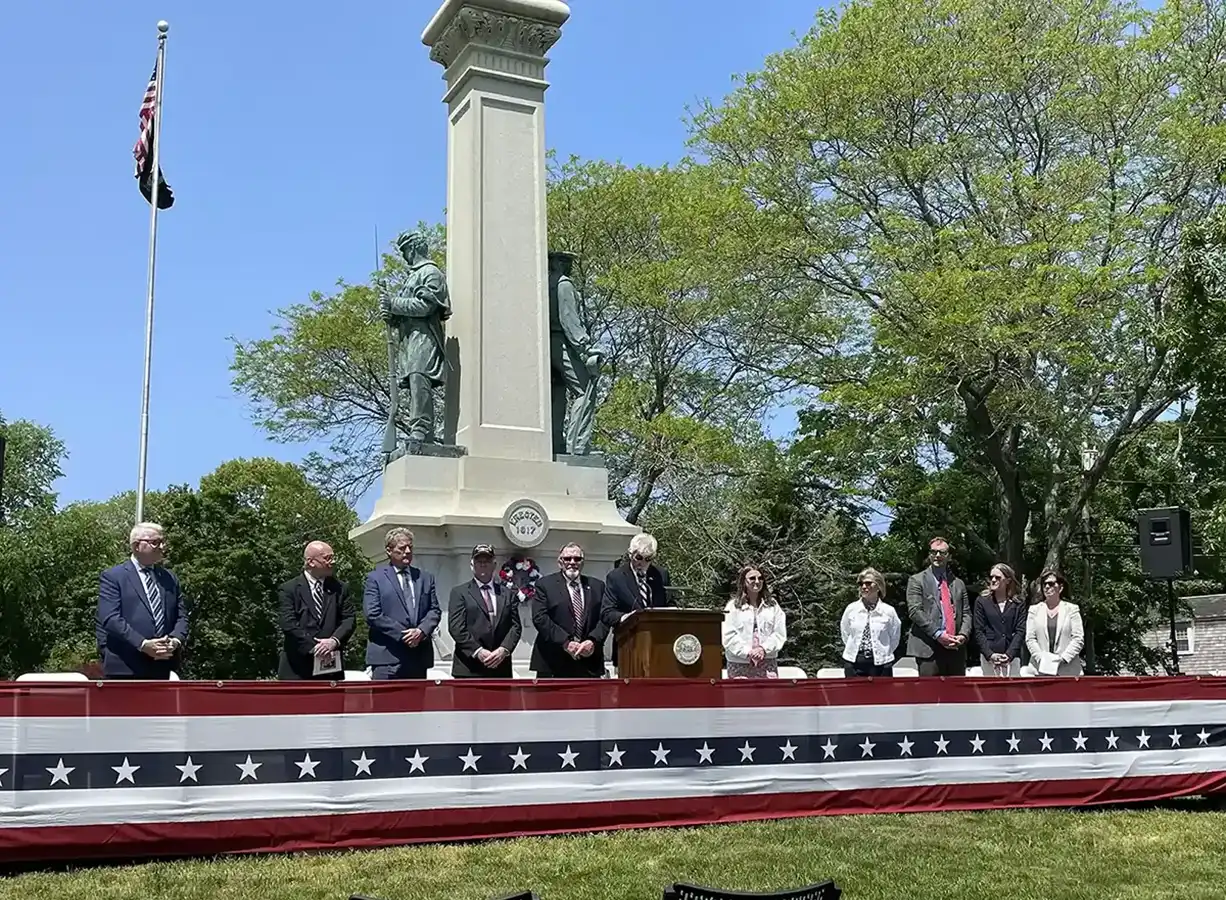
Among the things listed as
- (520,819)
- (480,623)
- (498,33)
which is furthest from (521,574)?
(498,33)

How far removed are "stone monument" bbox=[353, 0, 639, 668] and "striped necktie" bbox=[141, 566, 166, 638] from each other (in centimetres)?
443

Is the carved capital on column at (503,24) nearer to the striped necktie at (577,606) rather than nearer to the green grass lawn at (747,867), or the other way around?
the striped necktie at (577,606)

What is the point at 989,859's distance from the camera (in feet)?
24.5

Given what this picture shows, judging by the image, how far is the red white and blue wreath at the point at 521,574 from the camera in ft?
40.1

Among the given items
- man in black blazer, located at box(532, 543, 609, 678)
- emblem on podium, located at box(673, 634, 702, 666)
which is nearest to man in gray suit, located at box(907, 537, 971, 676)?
emblem on podium, located at box(673, 634, 702, 666)

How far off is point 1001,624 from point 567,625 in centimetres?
379

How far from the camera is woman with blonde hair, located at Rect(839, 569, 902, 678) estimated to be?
10617 millimetres

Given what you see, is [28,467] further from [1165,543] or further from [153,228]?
[1165,543]

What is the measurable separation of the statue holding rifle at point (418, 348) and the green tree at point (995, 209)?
1120 cm

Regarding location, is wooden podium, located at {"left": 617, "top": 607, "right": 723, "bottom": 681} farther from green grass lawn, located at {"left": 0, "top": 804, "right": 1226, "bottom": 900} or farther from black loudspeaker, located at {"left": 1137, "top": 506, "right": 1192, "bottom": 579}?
black loudspeaker, located at {"left": 1137, "top": 506, "right": 1192, "bottom": 579}

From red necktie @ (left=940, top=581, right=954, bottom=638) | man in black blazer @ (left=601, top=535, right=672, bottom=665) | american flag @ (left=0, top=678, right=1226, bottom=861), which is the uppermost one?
man in black blazer @ (left=601, top=535, right=672, bottom=665)

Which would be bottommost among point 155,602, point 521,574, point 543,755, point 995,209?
point 543,755

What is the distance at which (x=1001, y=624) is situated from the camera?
10828 mm

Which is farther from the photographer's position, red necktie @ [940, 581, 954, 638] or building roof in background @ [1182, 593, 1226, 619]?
building roof in background @ [1182, 593, 1226, 619]
